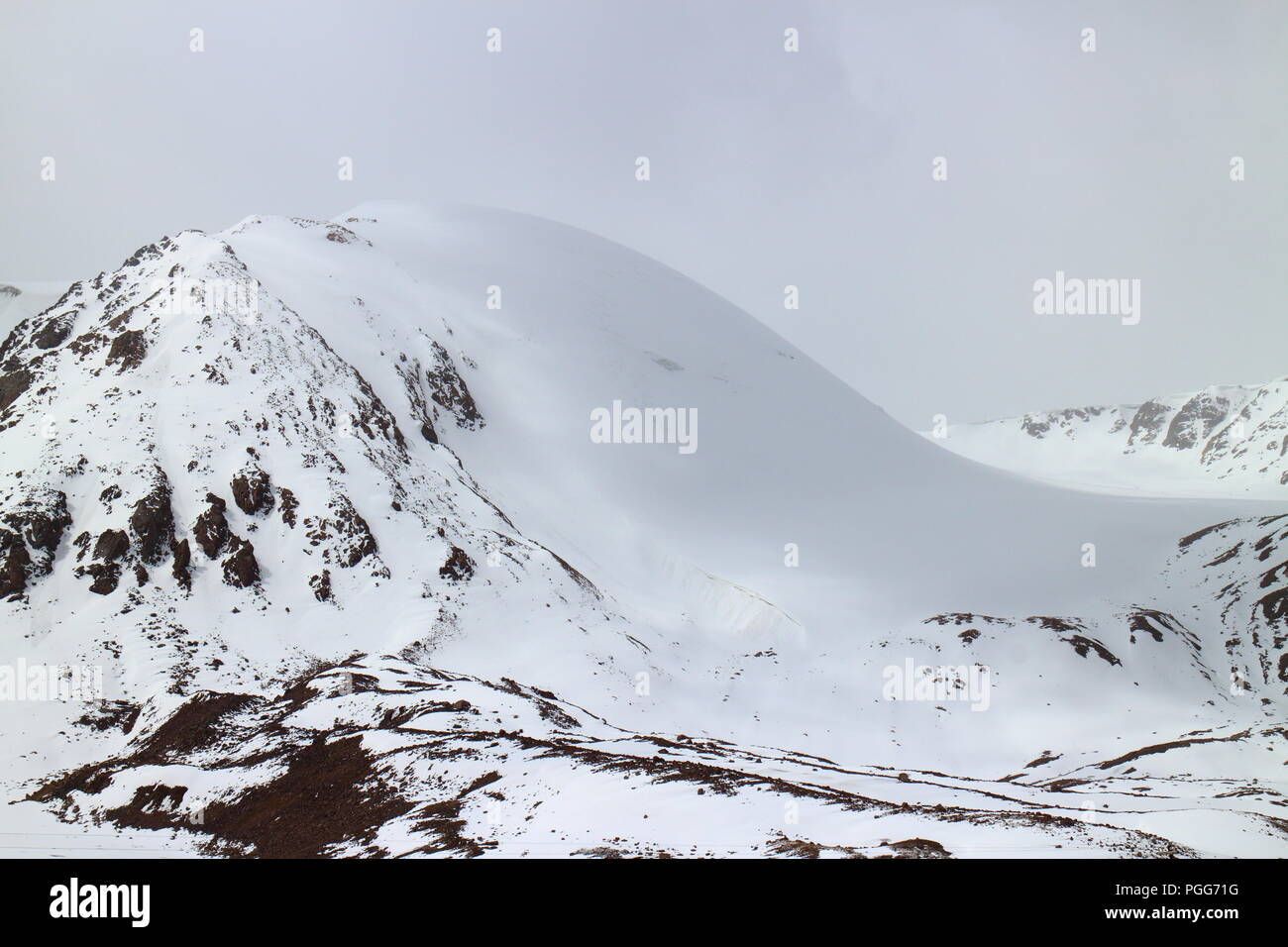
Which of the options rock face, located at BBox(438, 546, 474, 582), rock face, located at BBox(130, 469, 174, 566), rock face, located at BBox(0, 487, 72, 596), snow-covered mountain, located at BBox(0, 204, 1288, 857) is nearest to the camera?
snow-covered mountain, located at BBox(0, 204, 1288, 857)

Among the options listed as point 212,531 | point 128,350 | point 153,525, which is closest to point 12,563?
point 153,525

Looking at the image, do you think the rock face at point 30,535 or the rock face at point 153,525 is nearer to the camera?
the rock face at point 30,535

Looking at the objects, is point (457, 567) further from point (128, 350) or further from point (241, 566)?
point (128, 350)

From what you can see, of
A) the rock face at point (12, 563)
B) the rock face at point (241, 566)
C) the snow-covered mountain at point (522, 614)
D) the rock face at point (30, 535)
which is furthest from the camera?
the rock face at point (241, 566)

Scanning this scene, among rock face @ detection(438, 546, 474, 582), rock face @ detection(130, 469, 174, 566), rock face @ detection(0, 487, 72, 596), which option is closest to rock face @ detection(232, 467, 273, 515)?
rock face @ detection(130, 469, 174, 566)

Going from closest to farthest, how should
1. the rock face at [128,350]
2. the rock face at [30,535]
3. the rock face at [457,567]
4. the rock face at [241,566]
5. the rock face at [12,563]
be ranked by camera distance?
the rock face at [12,563], the rock face at [30,535], the rock face at [241,566], the rock face at [457,567], the rock face at [128,350]

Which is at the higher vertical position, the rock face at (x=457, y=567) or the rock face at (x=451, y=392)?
the rock face at (x=451, y=392)

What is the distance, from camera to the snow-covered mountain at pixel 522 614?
70.9 feet

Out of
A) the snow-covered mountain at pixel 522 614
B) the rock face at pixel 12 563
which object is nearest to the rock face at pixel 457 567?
the snow-covered mountain at pixel 522 614

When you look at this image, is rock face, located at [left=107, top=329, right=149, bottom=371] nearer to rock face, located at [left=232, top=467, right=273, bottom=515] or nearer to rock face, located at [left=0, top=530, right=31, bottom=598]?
rock face, located at [left=232, top=467, right=273, bottom=515]

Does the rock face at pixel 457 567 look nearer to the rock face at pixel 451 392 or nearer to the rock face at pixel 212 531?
the rock face at pixel 212 531

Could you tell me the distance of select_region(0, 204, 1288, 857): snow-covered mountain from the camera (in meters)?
21.6

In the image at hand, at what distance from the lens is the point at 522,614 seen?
43938 mm
